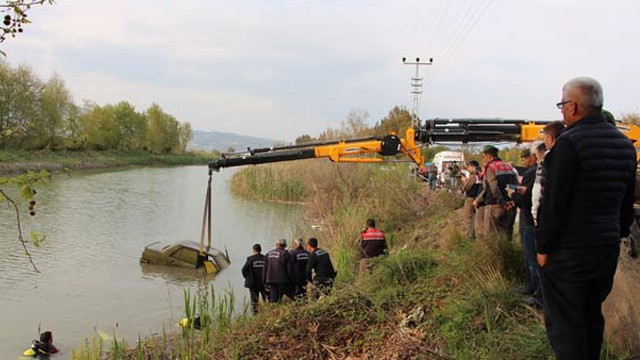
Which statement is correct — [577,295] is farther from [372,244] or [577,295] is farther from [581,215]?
[372,244]

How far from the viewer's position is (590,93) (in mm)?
3199

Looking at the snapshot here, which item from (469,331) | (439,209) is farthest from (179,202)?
(469,331)

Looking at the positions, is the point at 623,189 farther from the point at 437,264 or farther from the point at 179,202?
the point at 179,202

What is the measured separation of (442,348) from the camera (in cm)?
511

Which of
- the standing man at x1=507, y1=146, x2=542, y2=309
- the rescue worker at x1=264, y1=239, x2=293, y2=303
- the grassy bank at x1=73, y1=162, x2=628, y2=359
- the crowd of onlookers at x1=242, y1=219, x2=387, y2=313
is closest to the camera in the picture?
the grassy bank at x1=73, y1=162, x2=628, y2=359

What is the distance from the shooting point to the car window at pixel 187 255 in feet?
54.2

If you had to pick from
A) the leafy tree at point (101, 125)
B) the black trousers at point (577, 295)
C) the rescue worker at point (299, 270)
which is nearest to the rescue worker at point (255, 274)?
the rescue worker at point (299, 270)

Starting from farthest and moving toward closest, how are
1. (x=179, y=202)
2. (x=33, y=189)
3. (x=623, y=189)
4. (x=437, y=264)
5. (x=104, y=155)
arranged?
(x=104, y=155) < (x=179, y=202) < (x=437, y=264) < (x=623, y=189) < (x=33, y=189)

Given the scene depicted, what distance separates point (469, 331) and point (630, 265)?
4.95ft

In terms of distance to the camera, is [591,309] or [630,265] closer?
[591,309]

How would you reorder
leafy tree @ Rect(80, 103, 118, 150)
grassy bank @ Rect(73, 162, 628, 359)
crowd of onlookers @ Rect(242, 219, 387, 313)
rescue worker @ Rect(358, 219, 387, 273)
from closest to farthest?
grassy bank @ Rect(73, 162, 628, 359)
crowd of onlookers @ Rect(242, 219, 387, 313)
rescue worker @ Rect(358, 219, 387, 273)
leafy tree @ Rect(80, 103, 118, 150)

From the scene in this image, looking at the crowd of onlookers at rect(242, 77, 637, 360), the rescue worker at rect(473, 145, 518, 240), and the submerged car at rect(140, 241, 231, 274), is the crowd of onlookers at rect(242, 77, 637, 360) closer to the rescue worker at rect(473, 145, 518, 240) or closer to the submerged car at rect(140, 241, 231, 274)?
the rescue worker at rect(473, 145, 518, 240)

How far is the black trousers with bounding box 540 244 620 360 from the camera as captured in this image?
3162mm

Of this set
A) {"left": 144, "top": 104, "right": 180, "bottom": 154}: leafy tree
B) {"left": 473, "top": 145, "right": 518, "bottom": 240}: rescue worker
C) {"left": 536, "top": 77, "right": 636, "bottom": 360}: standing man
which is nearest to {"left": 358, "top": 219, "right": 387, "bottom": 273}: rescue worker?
{"left": 473, "top": 145, "right": 518, "bottom": 240}: rescue worker
